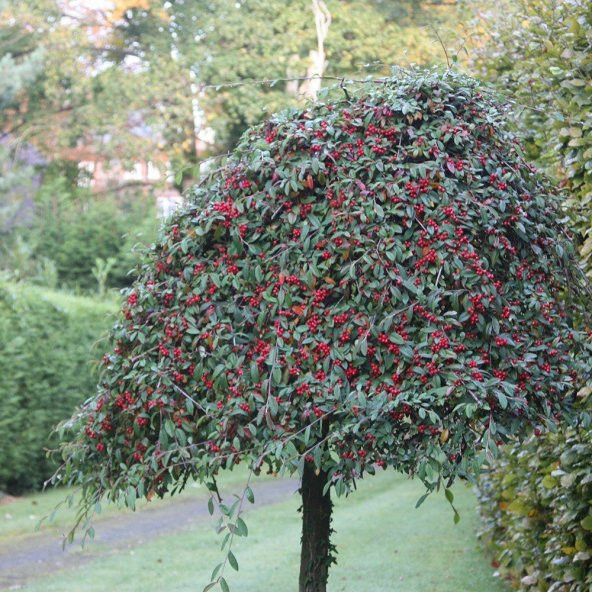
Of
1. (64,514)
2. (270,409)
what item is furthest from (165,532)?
(270,409)

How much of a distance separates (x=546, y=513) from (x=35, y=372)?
8.19 meters

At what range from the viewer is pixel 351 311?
3.86 m

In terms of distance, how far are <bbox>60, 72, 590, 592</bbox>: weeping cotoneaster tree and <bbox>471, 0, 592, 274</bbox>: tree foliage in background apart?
0.71m

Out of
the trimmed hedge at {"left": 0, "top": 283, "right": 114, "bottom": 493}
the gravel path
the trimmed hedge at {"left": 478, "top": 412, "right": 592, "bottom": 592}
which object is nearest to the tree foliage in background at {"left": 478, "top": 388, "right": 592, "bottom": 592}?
the trimmed hedge at {"left": 478, "top": 412, "right": 592, "bottom": 592}

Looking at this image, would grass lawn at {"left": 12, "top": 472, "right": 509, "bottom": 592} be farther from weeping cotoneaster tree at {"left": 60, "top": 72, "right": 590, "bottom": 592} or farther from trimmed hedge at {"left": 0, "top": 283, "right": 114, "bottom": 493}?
trimmed hedge at {"left": 0, "top": 283, "right": 114, "bottom": 493}

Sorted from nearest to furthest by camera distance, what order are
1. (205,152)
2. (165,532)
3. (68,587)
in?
(68,587) < (165,532) < (205,152)

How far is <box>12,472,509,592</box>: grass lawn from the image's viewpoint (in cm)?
729

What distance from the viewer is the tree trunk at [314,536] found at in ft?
15.7

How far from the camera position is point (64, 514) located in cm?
1072

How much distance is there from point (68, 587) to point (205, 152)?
17747 mm

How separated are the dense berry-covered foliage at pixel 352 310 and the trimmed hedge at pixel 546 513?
1.04 meters

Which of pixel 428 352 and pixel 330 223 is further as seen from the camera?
pixel 330 223

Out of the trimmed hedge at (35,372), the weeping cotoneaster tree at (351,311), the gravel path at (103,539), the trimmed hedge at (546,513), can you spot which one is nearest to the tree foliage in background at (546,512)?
the trimmed hedge at (546,513)

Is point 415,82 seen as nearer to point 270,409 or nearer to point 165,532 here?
point 270,409
